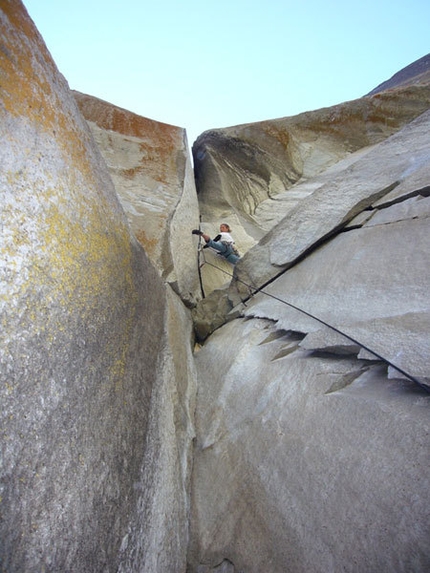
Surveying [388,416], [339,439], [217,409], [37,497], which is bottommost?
[217,409]

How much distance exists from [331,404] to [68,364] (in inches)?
50.1

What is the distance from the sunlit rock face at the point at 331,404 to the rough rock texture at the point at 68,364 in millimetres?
386

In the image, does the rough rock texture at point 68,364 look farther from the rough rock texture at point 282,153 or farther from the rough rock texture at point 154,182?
the rough rock texture at point 282,153

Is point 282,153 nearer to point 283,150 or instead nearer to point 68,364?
point 283,150

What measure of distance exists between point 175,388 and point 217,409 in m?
0.37

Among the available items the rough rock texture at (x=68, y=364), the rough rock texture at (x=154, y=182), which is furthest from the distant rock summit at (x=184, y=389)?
the rough rock texture at (x=154, y=182)

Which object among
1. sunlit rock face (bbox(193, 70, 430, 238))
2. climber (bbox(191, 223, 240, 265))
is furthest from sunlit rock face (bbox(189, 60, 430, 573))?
sunlit rock face (bbox(193, 70, 430, 238))

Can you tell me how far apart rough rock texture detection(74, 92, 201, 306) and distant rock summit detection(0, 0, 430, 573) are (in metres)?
0.33

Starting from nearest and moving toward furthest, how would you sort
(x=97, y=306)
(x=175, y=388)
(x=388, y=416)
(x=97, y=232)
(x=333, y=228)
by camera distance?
(x=388, y=416)
(x=97, y=306)
(x=97, y=232)
(x=175, y=388)
(x=333, y=228)

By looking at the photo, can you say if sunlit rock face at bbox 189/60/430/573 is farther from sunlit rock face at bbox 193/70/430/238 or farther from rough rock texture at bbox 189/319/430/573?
sunlit rock face at bbox 193/70/430/238

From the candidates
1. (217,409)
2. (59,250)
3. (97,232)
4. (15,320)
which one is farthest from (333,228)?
(15,320)

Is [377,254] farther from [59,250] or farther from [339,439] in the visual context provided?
[59,250]

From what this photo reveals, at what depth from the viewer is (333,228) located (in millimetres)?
3004

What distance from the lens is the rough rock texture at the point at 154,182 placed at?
132 inches
